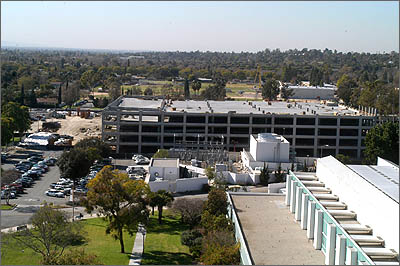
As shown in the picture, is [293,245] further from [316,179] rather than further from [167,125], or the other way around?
[167,125]

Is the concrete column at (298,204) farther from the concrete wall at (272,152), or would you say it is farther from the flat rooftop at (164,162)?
the concrete wall at (272,152)

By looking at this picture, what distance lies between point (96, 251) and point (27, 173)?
14.3 metres

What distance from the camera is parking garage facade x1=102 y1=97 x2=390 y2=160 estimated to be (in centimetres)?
4338

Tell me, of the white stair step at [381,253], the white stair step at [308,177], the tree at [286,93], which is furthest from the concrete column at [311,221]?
the tree at [286,93]

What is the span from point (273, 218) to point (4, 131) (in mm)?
26388

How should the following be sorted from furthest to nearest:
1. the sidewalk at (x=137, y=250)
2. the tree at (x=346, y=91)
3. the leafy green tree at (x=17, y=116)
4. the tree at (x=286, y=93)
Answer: the tree at (x=286, y=93), the tree at (x=346, y=91), the leafy green tree at (x=17, y=116), the sidewalk at (x=137, y=250)

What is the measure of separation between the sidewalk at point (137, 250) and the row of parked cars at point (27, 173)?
9.33 metres

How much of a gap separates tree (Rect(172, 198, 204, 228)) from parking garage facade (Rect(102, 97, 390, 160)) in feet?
56.3

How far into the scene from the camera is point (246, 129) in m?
44.8

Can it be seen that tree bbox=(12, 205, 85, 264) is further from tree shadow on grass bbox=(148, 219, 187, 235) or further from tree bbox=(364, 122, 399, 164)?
tree bbox=(364, 122, 399, 164)

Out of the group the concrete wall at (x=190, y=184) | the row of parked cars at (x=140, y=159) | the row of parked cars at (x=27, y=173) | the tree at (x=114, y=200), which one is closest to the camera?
the tree at (x=114, y=200)

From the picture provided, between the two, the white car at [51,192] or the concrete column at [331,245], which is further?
the white car at [51,192]

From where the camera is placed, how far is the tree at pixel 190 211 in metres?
25.7

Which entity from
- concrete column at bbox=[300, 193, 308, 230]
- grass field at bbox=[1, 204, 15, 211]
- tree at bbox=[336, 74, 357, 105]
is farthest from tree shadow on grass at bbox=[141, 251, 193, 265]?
tree at bbox=[336, 74, 357, 105]
